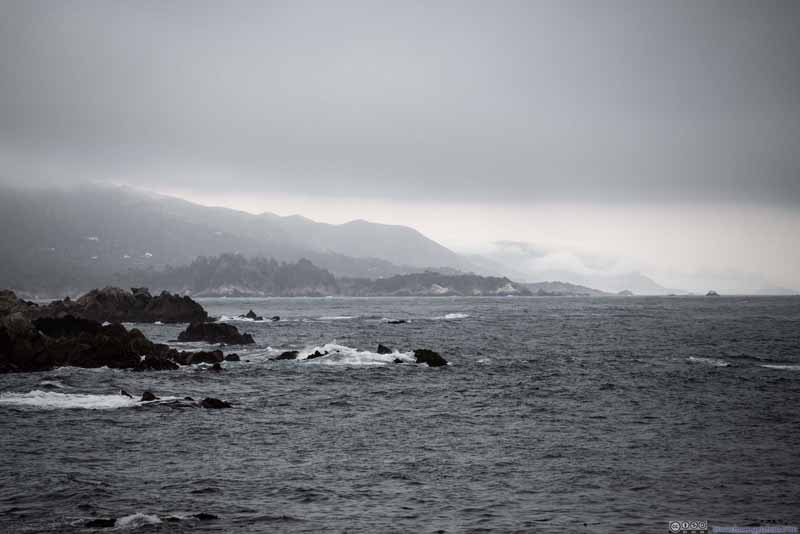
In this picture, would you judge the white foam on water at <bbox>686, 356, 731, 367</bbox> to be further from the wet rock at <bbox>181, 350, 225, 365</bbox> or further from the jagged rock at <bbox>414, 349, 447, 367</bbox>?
the wet rock at <bbox>181, 350, 225, 365</bbox>

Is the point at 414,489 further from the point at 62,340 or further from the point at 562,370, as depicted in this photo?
the point at 62,340

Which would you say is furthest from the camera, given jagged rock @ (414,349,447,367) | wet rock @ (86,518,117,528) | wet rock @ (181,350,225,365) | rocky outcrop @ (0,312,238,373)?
wet rock @ (181,350,225,365)

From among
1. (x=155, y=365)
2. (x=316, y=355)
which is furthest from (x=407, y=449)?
(x=316, y=355)

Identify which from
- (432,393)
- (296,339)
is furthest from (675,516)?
(296,339)

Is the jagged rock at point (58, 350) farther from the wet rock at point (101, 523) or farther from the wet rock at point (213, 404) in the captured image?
the wet rock at point (101, 523)

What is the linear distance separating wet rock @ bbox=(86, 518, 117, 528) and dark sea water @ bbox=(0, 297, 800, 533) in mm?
289

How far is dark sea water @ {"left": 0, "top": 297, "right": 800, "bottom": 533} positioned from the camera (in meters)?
19.3

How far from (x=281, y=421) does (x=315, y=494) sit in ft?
38.9

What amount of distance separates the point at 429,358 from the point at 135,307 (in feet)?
278

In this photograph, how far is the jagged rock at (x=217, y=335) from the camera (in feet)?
250

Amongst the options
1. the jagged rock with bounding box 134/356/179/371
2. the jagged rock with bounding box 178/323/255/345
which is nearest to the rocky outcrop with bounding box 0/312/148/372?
the jagged rock with bounding box 134/356/179/371

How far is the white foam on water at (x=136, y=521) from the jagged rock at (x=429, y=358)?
37.9 metres

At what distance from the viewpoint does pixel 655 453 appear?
25.8 m

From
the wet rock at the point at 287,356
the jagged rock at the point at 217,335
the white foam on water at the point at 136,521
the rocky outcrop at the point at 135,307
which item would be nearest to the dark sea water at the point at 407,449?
the white foam on water at the point at 136,521
